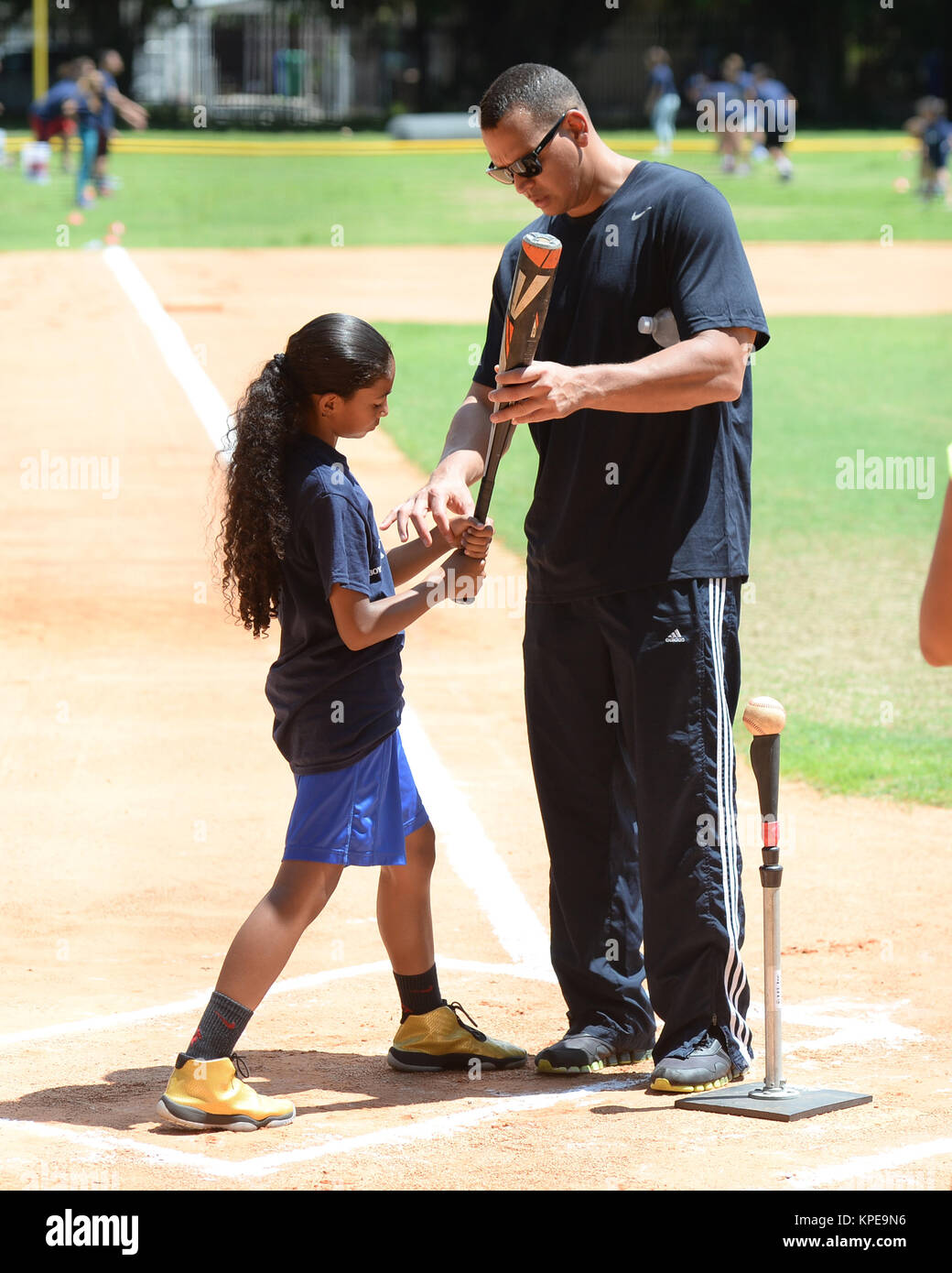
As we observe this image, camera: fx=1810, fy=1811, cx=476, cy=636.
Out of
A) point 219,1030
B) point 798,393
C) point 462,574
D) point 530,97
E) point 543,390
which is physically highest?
point 530,97

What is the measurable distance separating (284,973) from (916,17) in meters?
49.8

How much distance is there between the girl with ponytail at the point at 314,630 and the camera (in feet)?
14.0

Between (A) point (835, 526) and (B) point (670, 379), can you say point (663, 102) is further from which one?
(B) point (670, 379)

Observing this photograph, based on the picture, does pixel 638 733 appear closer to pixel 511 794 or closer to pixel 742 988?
pixel 742 988

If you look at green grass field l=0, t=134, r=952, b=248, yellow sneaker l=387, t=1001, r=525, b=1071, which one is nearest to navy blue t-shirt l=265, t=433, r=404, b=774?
yellow sneaker l=387, t=1001, r=525, b=1071

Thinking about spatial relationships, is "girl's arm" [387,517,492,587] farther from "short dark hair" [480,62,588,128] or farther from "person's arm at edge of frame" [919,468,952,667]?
"person's arm at edge of frame" [919,468,952,667]

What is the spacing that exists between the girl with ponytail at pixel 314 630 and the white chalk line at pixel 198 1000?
75cm

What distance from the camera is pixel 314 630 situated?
441cm

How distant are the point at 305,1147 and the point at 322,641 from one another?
46.7 inches

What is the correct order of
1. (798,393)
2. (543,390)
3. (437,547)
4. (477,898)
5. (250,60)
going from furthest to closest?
(250,60)
(798,393)
(477,898)
(437,547)
(543,390)

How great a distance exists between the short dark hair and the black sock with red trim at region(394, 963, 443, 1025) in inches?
85.9

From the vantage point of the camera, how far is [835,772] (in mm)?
7992

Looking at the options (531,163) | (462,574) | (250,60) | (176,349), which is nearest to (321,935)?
(462,574)

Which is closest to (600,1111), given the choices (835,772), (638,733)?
(638,733)
